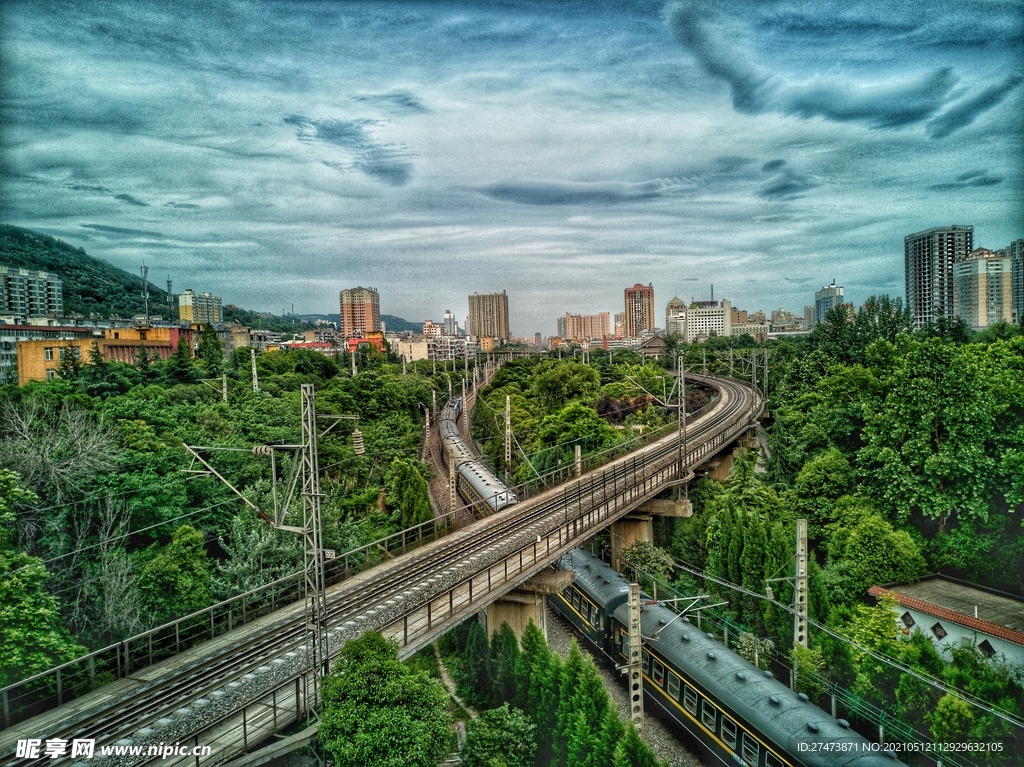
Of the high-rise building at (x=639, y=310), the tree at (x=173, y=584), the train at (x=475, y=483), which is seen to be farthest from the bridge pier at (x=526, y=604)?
the high-rise building at (x=639, y=310)

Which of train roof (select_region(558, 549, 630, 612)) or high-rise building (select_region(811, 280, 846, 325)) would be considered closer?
train roof (select_region(558, 549, 630, 612))

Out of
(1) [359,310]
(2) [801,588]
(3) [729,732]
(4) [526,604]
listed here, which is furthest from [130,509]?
(1) [359,310]

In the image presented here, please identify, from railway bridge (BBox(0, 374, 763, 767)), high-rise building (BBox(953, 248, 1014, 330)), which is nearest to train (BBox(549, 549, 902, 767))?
railway bridge (BBox(0, 374, 763, 767))

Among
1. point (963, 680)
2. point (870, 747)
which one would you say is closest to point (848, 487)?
point (963, 680)

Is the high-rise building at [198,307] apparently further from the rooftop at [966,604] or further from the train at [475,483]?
the rooftop at [966,604]

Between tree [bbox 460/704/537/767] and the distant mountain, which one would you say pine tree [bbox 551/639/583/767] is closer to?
tree [bbox 460/704/537/767]

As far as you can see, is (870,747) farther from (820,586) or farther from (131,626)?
(131,626)
